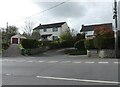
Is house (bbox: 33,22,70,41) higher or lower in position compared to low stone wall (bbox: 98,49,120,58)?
higher

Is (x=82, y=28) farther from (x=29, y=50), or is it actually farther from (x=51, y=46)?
(x=29, y=50)

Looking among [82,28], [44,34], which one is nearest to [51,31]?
[44,34]

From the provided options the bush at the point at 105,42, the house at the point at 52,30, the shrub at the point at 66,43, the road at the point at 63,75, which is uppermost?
the house at the point at 52,30

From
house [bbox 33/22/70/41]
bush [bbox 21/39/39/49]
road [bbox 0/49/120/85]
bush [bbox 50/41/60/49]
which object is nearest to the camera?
road [bbox 0/49/120/85]

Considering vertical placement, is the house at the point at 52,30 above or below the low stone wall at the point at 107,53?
above

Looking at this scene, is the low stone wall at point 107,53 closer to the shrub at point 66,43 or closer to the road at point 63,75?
the road at point 63,75

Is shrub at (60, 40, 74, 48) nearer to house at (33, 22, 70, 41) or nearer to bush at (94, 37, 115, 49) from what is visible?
house at (33, 22, 70, 41)

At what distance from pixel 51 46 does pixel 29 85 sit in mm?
47587

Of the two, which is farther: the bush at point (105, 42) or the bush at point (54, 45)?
the bush at point (54, 45)

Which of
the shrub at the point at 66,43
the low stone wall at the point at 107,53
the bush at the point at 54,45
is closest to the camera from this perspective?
the low stone wall at the point at 107,53

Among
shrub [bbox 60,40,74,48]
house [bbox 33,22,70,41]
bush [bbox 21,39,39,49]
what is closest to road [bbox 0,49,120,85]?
bush [bbox 21,39,39,49]

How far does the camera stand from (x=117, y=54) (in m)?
30.2

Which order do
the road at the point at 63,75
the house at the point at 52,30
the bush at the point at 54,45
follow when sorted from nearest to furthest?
the road at the point at 63,75 < the bush at the point at 54,45 < the house at the point at 52,30

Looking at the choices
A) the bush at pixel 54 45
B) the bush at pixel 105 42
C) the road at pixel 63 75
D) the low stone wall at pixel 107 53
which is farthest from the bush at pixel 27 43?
the road at pixel 63 75
